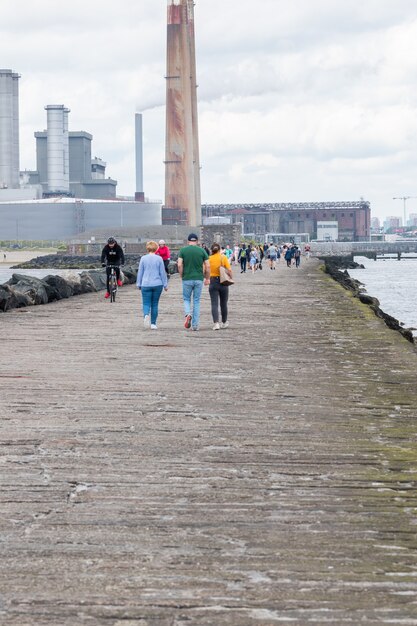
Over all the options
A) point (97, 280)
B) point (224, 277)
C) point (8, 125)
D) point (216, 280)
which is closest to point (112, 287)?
point (216, 280)

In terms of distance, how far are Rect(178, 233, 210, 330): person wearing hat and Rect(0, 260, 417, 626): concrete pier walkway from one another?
570 centimetres

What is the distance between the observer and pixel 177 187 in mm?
148875

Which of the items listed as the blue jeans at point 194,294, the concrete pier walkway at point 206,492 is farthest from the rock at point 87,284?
the concrete pier walkway at point 206,492

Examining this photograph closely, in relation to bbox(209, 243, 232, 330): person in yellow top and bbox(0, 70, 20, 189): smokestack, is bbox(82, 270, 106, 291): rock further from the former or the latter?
bbox(0, 70, 20, 189): smokestack

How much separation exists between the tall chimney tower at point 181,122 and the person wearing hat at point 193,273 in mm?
120122

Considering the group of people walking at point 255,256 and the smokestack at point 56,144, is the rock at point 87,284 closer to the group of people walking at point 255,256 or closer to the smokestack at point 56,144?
the group of people walking at point 255,256

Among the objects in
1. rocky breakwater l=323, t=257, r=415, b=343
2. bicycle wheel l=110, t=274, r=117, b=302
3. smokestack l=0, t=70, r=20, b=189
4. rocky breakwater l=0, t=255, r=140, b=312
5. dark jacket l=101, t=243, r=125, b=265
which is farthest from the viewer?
smokestack l=0, t=70, r=20, b=189

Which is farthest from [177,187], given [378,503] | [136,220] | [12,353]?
[378,503]

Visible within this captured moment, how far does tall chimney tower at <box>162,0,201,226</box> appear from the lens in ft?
449

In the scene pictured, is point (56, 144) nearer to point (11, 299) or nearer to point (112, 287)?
point (112, 287)

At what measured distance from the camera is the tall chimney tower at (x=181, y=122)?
449ft

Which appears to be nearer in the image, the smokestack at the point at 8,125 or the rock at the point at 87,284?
the rock at the point at 87,284

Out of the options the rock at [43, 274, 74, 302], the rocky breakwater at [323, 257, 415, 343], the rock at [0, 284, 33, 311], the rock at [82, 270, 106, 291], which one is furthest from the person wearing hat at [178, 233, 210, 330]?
the rock at [82, 270, 106, 291]

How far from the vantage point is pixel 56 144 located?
615ft
